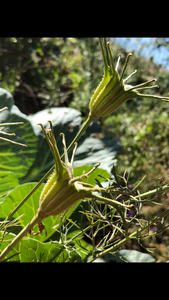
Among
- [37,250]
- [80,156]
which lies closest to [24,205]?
[37,250]

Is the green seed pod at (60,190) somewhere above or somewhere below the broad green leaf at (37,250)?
above

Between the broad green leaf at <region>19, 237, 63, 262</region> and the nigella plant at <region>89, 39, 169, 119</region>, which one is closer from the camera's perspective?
the nigella plant at <region>89, 39, 169, 119</region>

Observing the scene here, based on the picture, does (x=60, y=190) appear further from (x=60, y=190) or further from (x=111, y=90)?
(x=111, y=90)

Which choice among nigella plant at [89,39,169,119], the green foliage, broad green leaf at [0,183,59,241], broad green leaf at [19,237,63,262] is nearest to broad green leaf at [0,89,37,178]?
the green foliage

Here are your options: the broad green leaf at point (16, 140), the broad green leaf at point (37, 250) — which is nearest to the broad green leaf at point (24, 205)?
the broad green leaf at point (37, 250)

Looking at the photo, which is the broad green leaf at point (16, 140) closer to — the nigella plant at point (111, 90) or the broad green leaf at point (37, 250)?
the broad green leaf at point (37, 250)

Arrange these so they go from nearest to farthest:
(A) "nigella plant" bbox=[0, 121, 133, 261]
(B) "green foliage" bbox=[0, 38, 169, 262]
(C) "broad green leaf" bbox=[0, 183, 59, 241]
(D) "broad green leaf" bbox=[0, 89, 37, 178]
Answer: (A) "nigella plant" bbox=[0, 121, 133, 261]
(B) "green foliage" bbox=[0, 38, 169, 262]
(C) "broad green leaf" bbox=[0, 183, 59, 241]
(D) "broad green leaf" bbox=[0, 89, 37, 178]

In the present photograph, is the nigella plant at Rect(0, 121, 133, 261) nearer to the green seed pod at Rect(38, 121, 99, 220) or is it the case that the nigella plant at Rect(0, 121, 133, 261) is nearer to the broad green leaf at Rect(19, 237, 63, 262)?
the green seed pod at Rect(38, 121, 99, 220)

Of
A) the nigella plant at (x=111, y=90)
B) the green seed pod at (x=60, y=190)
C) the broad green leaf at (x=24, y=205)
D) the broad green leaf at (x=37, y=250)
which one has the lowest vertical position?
the broad green leaf at (x=37, y=250)
